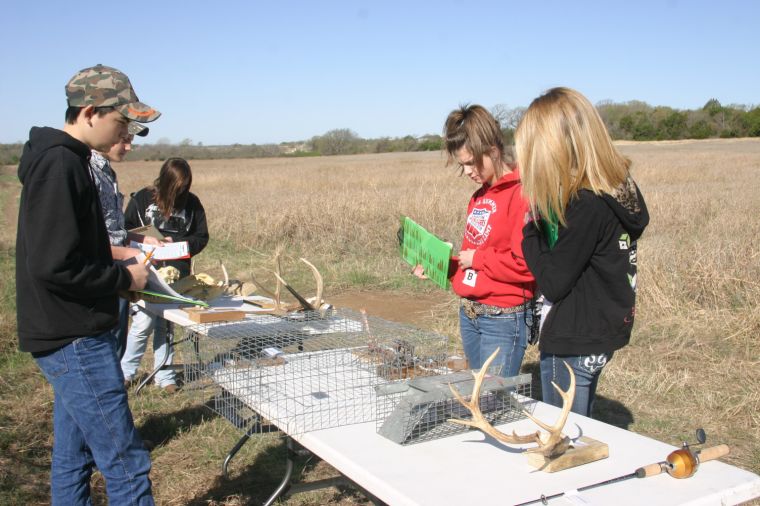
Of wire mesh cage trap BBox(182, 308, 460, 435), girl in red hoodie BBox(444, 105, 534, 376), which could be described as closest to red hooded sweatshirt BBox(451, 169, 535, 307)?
girl in red hoodie BBox(444, 105, 534, 376)

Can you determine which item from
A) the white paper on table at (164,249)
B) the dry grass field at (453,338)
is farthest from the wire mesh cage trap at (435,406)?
the white paper on table at (164,249)

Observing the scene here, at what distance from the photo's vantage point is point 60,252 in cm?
205

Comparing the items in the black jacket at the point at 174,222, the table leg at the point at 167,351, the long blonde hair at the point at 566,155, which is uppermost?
the long blonde hair at the point at 566,155

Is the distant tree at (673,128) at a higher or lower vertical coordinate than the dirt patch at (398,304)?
higher

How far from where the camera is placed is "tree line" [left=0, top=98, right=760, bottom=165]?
58125mm

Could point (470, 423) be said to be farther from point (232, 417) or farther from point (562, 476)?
point (232, 417)

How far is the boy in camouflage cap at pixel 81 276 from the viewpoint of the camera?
2066mm

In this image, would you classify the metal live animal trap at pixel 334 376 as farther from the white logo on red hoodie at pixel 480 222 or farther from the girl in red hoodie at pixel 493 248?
the white logo on red hoodie at pixel 480 222

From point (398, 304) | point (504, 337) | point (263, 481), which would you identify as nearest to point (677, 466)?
point (504, 337)

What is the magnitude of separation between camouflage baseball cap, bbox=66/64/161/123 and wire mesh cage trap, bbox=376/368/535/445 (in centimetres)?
127

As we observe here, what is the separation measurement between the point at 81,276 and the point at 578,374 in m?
1.61

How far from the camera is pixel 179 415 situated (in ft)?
15.0

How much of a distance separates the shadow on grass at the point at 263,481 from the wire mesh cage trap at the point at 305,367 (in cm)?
74

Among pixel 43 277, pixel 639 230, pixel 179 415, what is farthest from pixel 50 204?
pixel 179 415
